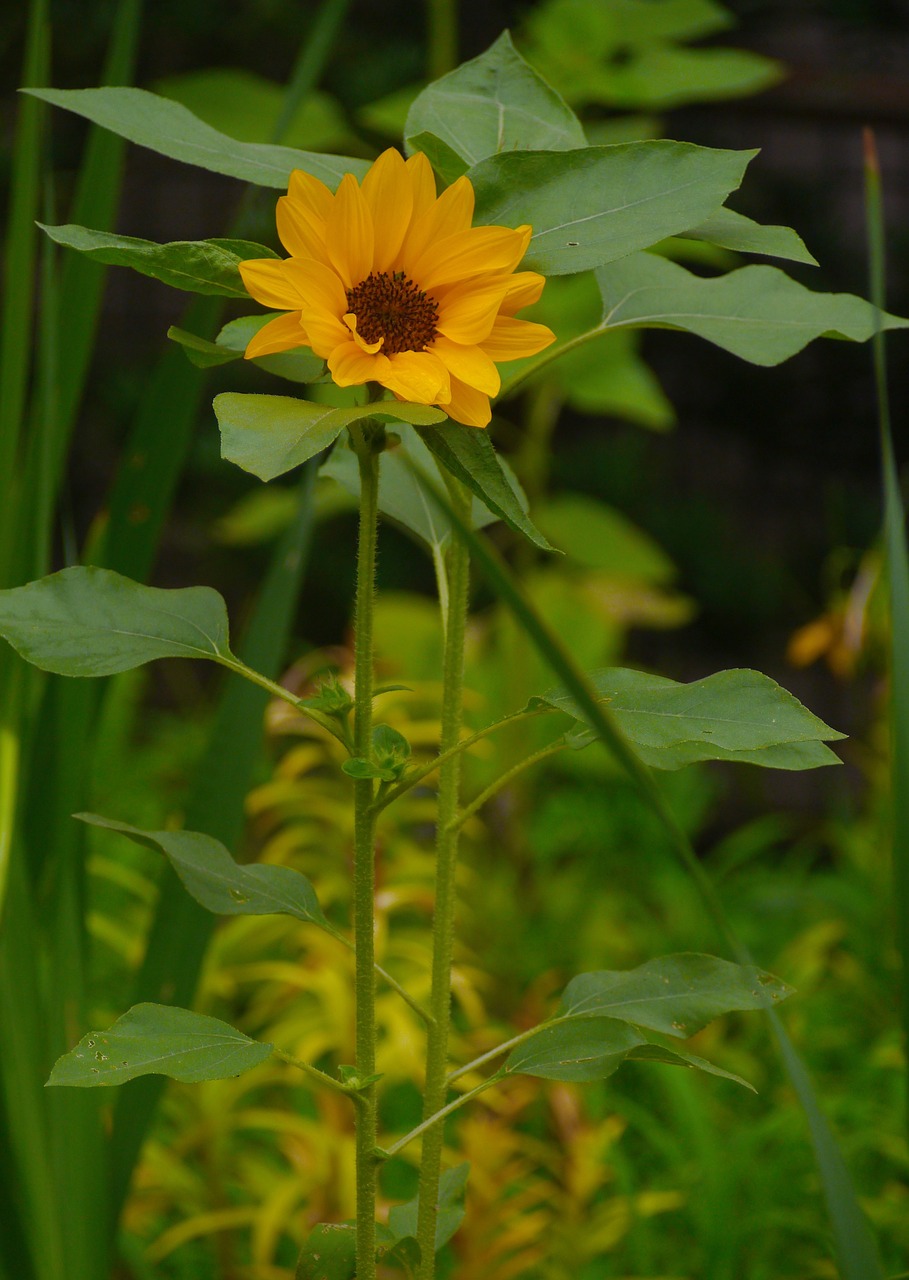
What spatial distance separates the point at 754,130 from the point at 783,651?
96 cm

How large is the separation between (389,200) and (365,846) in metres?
0.18

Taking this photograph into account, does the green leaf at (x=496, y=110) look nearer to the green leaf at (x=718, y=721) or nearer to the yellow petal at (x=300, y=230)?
the yellow petal at (x=300, y=230)

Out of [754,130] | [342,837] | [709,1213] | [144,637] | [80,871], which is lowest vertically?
[709,1213]

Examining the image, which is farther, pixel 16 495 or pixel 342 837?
pixel 342 837

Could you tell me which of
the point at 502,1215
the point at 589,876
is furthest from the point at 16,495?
the point at 589,876

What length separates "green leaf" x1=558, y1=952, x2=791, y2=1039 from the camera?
351 millimetres

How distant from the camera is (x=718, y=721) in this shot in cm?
32

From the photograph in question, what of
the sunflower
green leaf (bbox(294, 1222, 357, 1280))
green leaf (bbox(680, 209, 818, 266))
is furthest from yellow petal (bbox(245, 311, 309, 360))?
green leaf (bbox(294, 1222, 357, 1280))

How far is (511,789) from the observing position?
135 centimetres

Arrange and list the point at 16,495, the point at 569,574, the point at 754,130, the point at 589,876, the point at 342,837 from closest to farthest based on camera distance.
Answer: the point at 16,495 < the point at 342,837 < the point at 589,876 < the point at 569,574 < the point at 754,130

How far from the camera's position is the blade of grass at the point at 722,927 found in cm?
24

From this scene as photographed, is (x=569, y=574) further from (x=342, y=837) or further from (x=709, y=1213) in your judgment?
(x=709, y=1213)

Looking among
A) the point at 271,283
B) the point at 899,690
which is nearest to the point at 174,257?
the point at 271,283

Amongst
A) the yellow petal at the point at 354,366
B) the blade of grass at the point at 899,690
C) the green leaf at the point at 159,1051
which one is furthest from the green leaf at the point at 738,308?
the green leaf at the point at 159,1051
